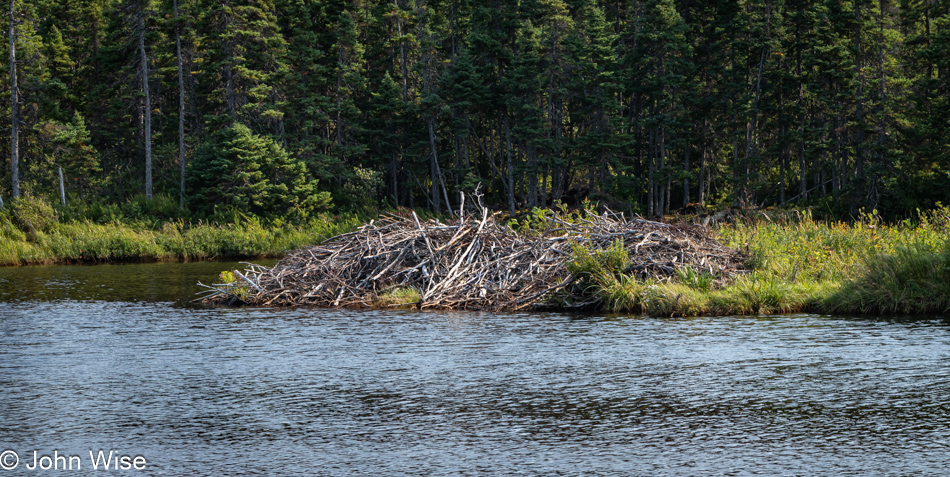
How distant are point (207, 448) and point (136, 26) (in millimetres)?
48812

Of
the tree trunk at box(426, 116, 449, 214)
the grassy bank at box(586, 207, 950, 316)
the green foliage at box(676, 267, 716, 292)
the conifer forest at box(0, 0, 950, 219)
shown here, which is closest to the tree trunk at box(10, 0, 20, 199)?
the conifer forest at box(0, 0, 950, 219)

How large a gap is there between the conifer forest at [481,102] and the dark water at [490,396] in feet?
104

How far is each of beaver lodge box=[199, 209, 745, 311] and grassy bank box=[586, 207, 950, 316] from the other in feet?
1.72

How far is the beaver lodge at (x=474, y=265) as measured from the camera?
18500mm

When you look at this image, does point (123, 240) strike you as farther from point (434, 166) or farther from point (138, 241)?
point (434, 166)

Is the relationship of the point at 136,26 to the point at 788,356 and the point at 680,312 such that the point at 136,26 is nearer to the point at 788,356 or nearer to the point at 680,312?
the point at 680,312

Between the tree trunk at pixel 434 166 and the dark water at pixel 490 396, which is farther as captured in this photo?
the tree trunk at pixel 434 166

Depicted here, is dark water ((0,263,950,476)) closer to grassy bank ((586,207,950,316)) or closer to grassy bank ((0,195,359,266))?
grassy bank ((586,207,950,316))

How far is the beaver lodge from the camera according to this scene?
60.7 feet

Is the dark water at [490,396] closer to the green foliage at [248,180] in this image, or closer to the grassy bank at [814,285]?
the grassy bank at [814,285]

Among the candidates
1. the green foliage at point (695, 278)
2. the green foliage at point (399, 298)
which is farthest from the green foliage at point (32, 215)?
the green foliage at point (695, 278)

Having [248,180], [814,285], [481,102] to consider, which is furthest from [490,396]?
[481,102]

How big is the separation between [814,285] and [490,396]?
997 cm

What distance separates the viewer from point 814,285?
57.4 feet
